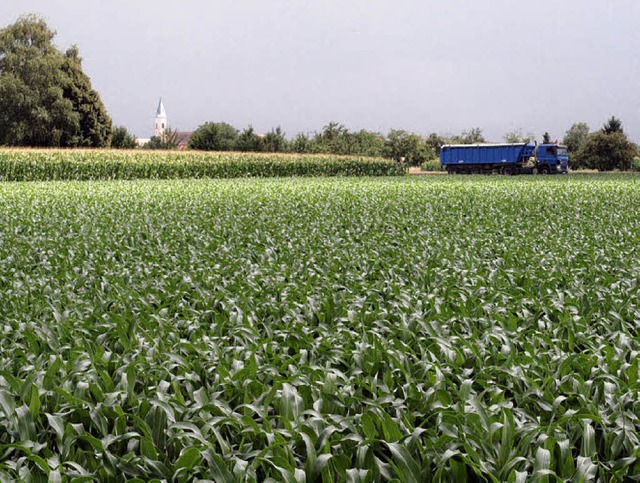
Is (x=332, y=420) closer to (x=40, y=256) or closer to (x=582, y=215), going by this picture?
(x=40, y=256)

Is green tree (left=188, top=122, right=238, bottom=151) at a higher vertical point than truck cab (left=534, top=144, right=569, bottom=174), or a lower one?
higher

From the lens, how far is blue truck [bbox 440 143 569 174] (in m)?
47.8

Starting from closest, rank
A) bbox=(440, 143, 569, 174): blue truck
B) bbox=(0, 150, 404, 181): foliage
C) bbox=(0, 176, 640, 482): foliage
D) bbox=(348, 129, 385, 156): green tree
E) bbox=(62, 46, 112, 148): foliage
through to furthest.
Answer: bbox=(0, 176, 640, 482): foliage
bbox=(0, 150, 404, 181): foliage
bbox=(440, 143, 569, 174): blue truck
bbox=(62, 46, 112, 148): foliage
bbox=(348, 129, 385, 156): green tree

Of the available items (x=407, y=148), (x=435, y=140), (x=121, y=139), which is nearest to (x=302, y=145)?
(x=121, y=139)

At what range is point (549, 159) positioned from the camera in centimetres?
4803

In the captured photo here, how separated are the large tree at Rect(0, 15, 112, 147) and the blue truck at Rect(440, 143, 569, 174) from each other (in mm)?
30281

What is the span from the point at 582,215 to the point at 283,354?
37.7 ft

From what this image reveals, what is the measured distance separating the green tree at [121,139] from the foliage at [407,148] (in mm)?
30673

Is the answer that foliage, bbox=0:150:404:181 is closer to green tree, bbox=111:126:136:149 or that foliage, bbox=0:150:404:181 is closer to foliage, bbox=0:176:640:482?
green tree, bbox=111:126:136:149

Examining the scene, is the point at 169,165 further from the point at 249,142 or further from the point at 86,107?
the point at 86,107

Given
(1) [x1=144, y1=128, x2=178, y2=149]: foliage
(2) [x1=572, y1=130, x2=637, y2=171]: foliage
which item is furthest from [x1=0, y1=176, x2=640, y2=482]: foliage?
(2) [x1=572, y1=130, x2=637, y2=171]: foliage

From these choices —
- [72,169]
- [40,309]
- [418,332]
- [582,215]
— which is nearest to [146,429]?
[418,332]

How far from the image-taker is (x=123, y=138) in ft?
206

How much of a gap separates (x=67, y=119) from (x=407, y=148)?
126 ft
